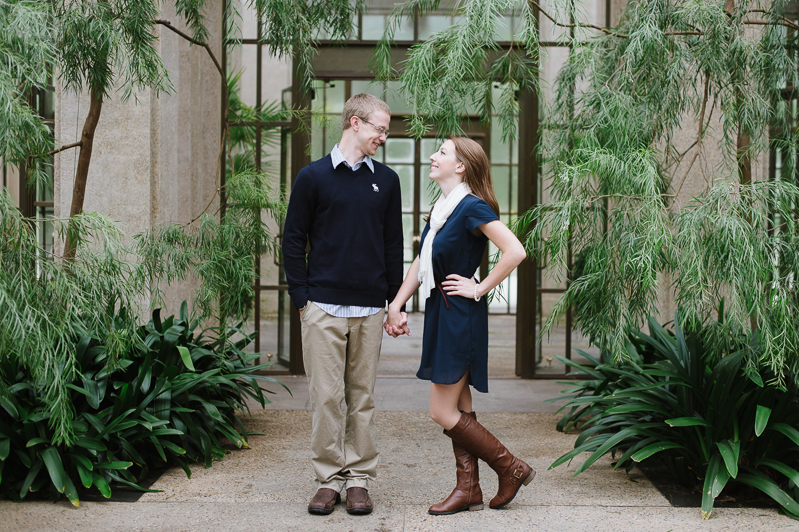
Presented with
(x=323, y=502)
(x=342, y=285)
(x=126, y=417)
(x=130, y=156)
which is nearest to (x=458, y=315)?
(x=342, y=285)

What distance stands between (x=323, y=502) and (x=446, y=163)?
1601mm

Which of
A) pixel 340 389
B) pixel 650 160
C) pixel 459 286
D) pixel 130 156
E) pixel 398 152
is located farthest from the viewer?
pixel 398 152

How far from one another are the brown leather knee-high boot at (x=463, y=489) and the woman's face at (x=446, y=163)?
41.8 inches

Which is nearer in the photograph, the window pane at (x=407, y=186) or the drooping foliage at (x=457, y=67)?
the drooping foliage at (x=457, y=67)

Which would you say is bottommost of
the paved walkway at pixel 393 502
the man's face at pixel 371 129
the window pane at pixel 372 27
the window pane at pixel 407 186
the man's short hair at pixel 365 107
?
the paved walkway at pixel 393 502

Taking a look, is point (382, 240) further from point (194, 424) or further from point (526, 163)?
point (526, 163)

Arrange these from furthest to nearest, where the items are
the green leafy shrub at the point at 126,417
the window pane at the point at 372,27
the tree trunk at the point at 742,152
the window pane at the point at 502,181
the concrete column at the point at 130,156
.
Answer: the window pane at the point at 502,181 < the window pane at the point at 372,27 < the concrete column at the point at 130,156 < the tree trunk at the point at 742,152 < the green leafy shrub at the point at 126,417

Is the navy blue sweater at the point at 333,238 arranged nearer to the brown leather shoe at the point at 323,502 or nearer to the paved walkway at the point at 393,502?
the brown leather shoe at the point at 323,502

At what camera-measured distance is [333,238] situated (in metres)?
3.12

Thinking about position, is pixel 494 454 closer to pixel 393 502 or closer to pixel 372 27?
pixel 393 502

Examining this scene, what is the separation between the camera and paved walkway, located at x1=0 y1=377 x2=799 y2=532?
302 cm

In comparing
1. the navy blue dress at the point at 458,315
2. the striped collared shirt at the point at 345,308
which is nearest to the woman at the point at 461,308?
the navy blue dress at the point at 458,315

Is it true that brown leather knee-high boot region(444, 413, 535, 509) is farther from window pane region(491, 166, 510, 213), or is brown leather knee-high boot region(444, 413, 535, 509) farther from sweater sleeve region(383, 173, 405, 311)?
window pane region(491, 166, 510, 213)

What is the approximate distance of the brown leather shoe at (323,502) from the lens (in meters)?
3.11
